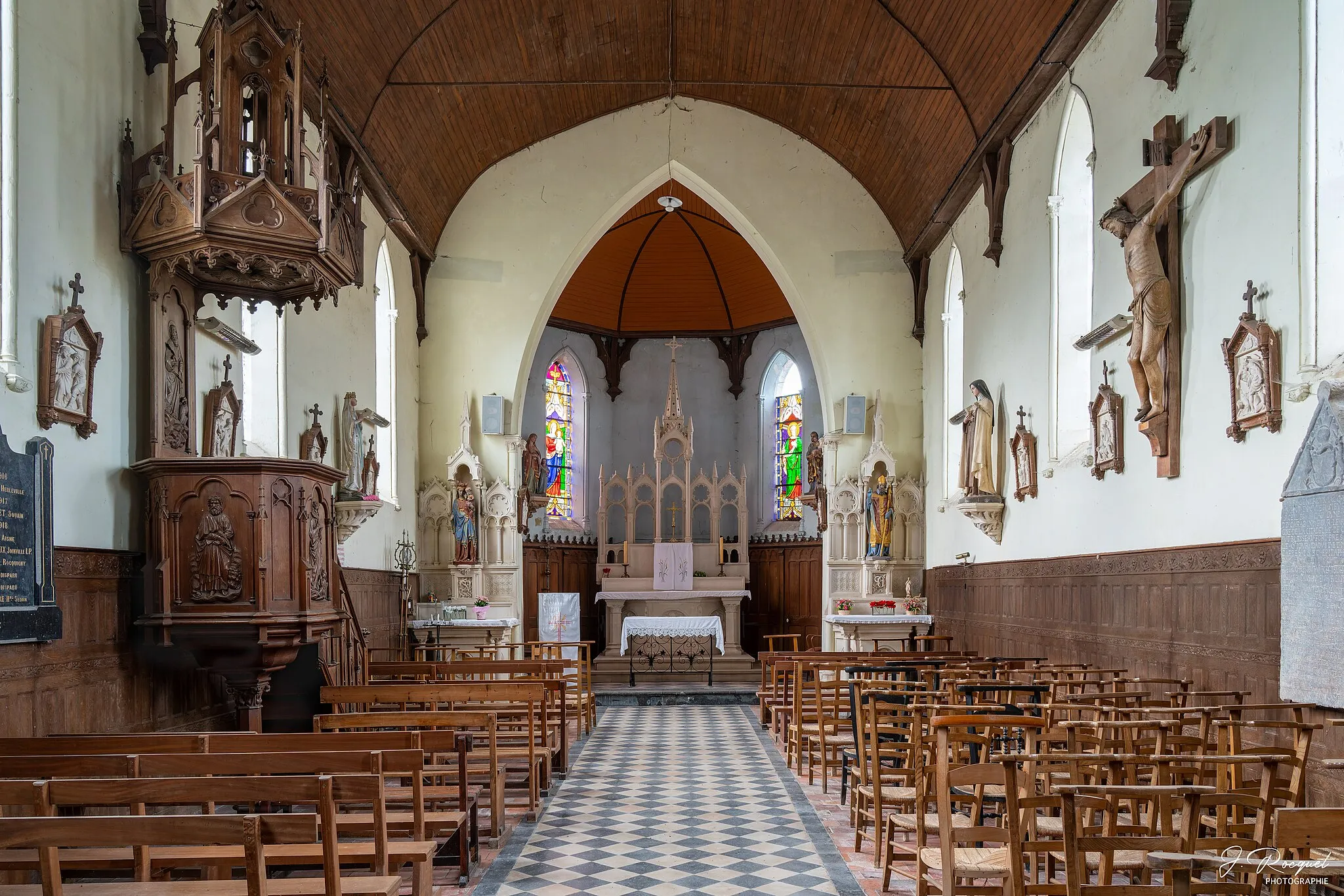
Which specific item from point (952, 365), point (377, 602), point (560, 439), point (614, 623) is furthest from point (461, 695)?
point (560, 439)

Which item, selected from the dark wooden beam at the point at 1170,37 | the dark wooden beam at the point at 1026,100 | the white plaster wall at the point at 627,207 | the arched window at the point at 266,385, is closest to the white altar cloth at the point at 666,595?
the white plaster wall at the point at 627,207

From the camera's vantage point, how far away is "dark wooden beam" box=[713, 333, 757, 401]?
83.5ft

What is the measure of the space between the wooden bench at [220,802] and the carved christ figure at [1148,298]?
6.82 metres

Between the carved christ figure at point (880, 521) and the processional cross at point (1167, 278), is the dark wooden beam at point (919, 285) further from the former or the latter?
the processional cross at point (1167, 278)

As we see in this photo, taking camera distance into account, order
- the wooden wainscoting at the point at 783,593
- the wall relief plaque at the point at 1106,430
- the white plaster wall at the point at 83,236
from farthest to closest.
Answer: the wooden wainscoting at the point at 783,593 < the wall relief plaque at the point at 1106,430 < the white plaster wall at the point at 83,236

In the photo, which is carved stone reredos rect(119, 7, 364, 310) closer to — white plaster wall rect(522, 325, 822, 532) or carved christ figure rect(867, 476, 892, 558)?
carved christ figure rect(867, 476, 892, 558)

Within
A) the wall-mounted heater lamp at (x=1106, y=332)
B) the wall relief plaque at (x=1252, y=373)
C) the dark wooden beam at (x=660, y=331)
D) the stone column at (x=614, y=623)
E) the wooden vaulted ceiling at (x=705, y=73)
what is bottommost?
the stone column at (x=614, y=623)

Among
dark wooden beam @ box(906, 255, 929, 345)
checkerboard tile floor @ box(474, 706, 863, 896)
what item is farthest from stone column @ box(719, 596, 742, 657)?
checkerboard tile floor @ box(474, 706, 863, 896)

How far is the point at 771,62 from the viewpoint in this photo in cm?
1725

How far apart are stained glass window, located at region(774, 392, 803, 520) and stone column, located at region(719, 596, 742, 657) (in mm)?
3783

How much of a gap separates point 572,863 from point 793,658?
5.98m

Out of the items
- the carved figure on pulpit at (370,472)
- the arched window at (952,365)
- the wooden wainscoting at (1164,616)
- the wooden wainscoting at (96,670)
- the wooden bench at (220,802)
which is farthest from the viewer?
the arched window at (952,365)

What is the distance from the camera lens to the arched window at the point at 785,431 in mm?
24422

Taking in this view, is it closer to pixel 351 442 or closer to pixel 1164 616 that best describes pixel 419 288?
pixel 351 442
